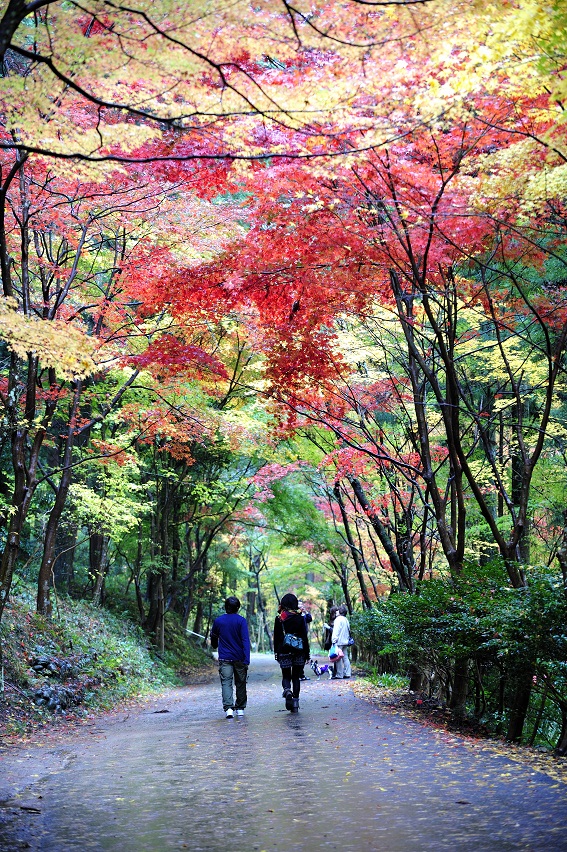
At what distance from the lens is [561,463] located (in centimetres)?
1841

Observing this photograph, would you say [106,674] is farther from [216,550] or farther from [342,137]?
[216,550]

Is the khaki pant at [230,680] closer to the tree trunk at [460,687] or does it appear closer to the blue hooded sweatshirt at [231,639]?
the blue hooded sweatshirt at [231,639]

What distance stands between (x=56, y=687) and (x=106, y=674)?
3114 millimetres

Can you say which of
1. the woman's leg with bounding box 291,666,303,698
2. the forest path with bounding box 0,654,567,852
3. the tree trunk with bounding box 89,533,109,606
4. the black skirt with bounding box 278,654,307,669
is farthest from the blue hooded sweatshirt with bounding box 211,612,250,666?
the tree trunk with bounding box 89,533,109,606

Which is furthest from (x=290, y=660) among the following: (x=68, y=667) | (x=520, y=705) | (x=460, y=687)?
(x=68, y=667)

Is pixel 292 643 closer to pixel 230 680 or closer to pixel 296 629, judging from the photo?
pixel 296 629

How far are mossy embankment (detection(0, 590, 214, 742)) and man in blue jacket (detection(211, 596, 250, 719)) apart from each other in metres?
2.41

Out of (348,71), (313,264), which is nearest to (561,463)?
(313,264)

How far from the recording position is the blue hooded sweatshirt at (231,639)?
10594 millimetres

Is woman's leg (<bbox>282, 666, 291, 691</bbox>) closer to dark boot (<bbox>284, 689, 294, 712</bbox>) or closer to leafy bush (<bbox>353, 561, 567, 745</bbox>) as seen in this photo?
dark boot (<bbox>284, 689, 294, 712</bbox>)

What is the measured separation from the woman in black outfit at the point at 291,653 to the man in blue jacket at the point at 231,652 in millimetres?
580

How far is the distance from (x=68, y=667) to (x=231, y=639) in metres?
3.88

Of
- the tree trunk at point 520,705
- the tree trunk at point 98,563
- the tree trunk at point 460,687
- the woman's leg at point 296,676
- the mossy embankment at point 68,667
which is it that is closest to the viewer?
the tree trunk at point 520,705

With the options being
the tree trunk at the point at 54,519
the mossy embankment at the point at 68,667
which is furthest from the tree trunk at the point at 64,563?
the tree trunk at the point at 54,519
